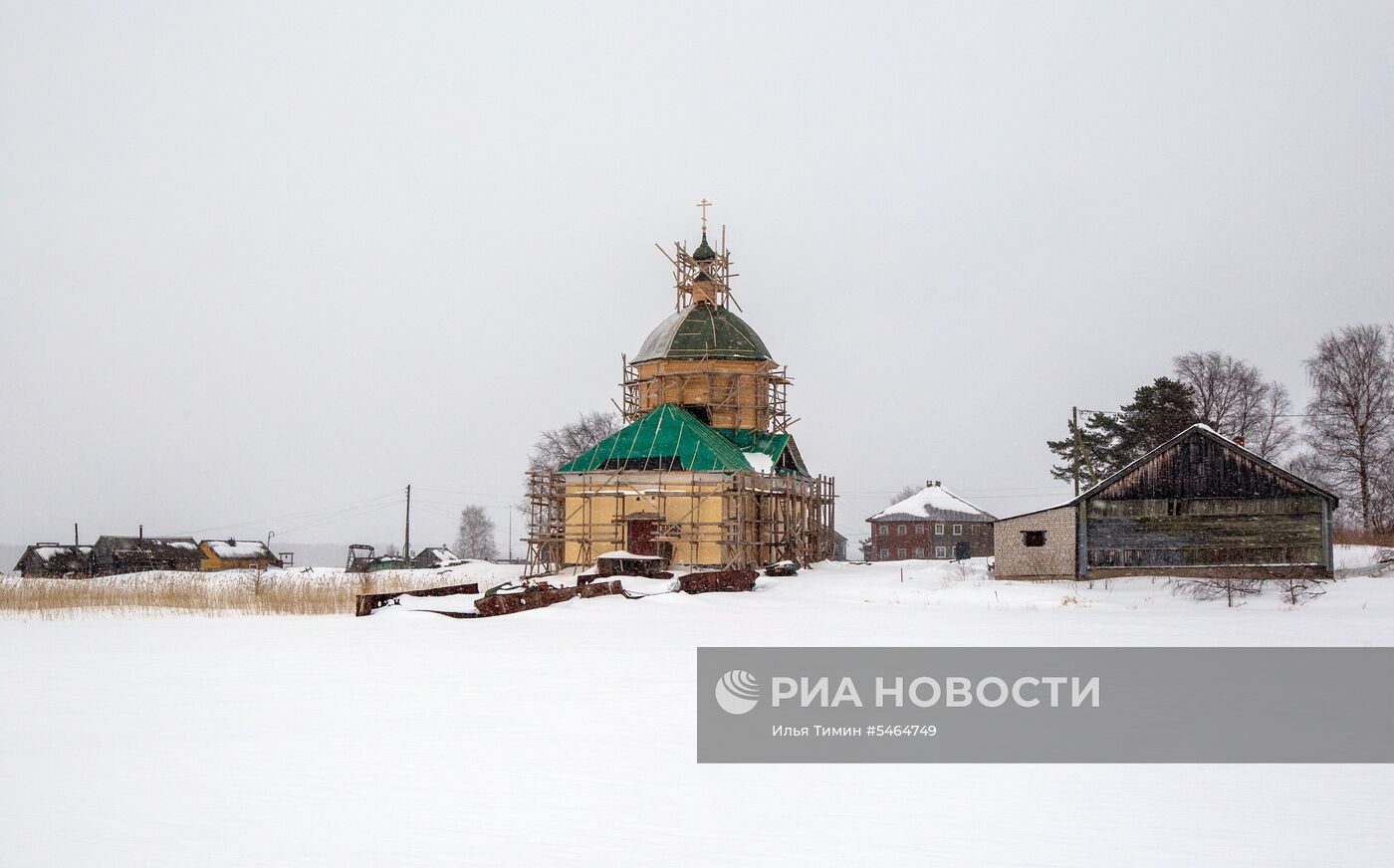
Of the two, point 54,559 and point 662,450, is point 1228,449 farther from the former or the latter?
point 54,559

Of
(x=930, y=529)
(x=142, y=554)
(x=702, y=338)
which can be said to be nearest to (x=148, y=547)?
(x=142, y=554)

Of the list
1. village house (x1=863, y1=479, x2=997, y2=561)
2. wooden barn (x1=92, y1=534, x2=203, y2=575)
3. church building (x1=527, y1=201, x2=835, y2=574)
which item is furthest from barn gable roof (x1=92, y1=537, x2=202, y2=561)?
village house (x1=863, y1=479, x2=997, y2=561)

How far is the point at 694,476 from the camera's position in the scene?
136ft

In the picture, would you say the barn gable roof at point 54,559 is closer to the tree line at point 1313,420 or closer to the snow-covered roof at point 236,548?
the snow-covered roof at point 236,548

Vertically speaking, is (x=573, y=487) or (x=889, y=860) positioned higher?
(x=573, y=487)

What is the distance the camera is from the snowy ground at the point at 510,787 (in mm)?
6801

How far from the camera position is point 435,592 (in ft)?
87.6

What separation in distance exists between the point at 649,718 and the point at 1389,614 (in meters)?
19.6

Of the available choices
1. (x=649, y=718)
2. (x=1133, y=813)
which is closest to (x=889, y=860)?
(x=1133, y=813)

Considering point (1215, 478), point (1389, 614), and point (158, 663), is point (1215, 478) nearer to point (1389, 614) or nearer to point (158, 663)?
point (1389, 614)

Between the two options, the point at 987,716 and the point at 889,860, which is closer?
the point at 889,860

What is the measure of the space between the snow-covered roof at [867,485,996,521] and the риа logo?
2618 inches

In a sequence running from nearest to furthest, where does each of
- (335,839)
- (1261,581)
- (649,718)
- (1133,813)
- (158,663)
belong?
(335,839) → (1133,813) → (649,718) → (158,663) → (1261,581)

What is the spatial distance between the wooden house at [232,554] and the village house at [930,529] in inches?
1585
